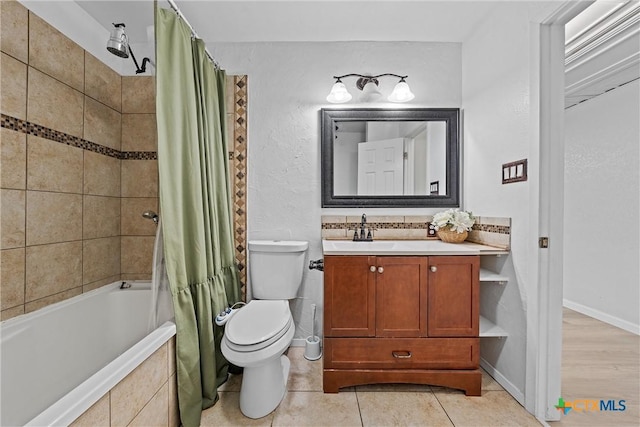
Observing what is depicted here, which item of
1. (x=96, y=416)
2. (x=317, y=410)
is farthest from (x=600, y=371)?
(x=96, y=416)

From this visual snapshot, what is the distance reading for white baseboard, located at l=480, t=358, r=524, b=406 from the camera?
1609 millimetres

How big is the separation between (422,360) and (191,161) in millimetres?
1687

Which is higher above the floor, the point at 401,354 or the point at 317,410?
the point at 401,354

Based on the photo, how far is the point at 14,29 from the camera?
4.69 feet

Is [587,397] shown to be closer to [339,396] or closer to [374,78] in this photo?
[339,396]

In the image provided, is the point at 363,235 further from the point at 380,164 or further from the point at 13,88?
the point at 13,88

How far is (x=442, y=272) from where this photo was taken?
5.44ft

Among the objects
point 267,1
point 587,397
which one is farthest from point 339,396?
point 267,1

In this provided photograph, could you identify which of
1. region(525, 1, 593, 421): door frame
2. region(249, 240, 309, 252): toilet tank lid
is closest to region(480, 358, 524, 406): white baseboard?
region(525, 1, 593, 421): door frame

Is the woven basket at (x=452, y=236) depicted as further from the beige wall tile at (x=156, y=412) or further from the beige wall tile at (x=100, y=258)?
the beige wall tile at (x=100, y=258)

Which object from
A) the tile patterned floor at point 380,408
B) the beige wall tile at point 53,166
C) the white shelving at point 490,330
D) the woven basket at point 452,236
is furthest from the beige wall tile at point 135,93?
the white shelving at point 490,330

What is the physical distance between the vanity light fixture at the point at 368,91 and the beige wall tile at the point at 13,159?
179 cm

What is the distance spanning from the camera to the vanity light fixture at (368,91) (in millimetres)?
2125

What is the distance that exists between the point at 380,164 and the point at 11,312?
2308mm
